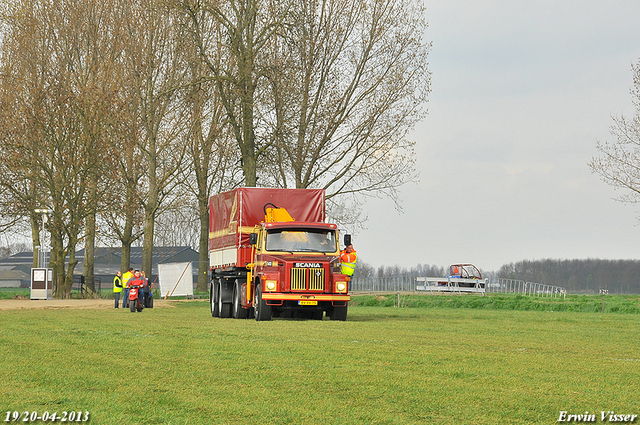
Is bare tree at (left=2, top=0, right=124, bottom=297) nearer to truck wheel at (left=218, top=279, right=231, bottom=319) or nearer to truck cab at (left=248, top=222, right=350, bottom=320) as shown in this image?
truck wheel at (left=218, top=279, right=231, bottom=319)

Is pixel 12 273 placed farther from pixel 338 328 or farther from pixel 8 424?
pixel 8 424

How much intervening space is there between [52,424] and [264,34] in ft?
116

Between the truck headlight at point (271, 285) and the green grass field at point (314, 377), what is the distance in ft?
19.3

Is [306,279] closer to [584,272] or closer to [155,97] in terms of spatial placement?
[155,97]

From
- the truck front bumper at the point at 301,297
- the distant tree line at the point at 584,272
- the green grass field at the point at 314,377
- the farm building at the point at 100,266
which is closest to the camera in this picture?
A: the green grass field at the point at 314,377

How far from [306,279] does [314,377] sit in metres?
13.8

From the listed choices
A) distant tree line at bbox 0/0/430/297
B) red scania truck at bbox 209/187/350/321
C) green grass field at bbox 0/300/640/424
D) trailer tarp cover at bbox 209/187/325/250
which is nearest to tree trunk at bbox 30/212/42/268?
distant tree line at bbox 0/0/430/297

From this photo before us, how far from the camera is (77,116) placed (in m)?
43.3

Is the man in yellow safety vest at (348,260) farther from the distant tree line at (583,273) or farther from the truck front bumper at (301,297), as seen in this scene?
the distant tree line at (583,273)

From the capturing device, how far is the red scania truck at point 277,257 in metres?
24.0

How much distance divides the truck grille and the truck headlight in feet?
1.64

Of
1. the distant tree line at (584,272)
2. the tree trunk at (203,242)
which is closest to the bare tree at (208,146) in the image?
the tree trunk at (203,242)

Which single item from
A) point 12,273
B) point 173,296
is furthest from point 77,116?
point 12,273

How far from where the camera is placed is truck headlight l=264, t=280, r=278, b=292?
23.9 meters
